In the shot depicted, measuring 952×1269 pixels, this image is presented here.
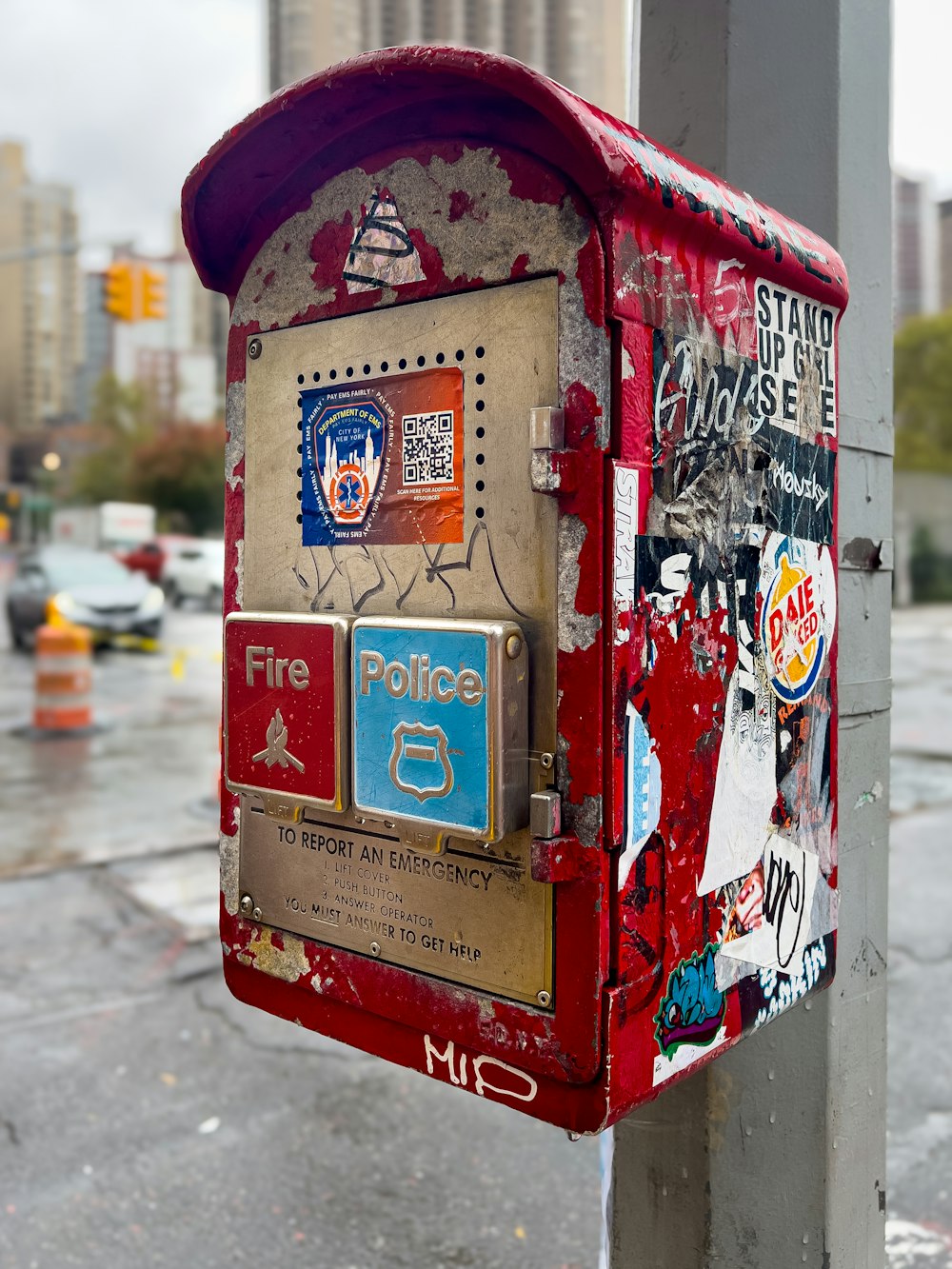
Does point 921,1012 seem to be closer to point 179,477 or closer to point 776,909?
point 776,909

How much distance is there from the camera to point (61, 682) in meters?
10.1

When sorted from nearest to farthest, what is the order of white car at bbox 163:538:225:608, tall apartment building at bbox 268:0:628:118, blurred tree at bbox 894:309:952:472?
white car at bbox 163:538:225:608
tall apartment building at bbox 268:0:628:118
blurred tree at bbox 894:309:952:472

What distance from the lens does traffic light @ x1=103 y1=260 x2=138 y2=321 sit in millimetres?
15398

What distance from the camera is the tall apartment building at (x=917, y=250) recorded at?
203ft

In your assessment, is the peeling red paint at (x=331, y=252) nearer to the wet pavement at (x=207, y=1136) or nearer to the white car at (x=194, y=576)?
the wet pavement at (x=207, y=1136)

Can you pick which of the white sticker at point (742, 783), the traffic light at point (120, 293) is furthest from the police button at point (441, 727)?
the traffic light at point (120, 293)

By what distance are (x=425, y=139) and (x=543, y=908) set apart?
0.99 m

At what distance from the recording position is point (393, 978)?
1546 mm

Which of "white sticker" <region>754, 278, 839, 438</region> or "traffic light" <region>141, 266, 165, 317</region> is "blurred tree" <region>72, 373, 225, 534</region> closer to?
"traffic light" <region>141, 266, 165, 317</region>

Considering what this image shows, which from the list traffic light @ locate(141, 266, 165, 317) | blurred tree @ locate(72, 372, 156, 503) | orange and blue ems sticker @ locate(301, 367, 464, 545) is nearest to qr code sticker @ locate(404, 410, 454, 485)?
orange and blue ems sticker @ locate(301, 367, 464, 545)

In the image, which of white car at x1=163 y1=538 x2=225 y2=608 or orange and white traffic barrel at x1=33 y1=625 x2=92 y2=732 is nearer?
orange and white traffic barrel at x1=33 y1=625 x2=92 y2=732

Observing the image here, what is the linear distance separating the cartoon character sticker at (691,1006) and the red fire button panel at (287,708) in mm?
496

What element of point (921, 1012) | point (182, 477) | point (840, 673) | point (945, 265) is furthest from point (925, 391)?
point (840, 673)

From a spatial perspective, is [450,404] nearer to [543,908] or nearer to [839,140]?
[543,908]
